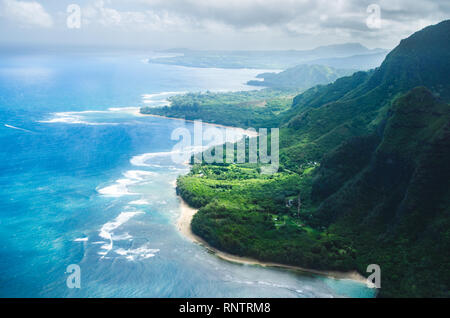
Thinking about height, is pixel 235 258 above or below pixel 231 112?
below

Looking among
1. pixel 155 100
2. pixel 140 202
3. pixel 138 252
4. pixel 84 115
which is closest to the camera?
pixel 138 252

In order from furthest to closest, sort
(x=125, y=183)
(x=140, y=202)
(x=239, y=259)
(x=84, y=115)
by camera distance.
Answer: (x=84, y=115) < (x=125, y=183) < (x=140, y=202) < (x=239, y=259)

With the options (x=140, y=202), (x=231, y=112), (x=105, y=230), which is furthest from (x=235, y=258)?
(x=231, y=112)

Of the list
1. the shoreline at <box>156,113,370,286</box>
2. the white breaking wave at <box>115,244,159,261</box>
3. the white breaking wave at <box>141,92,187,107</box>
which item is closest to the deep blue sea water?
the white breaking wave at <box>115,244,159,261</box>

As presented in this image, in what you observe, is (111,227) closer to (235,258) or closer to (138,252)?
(138,252)

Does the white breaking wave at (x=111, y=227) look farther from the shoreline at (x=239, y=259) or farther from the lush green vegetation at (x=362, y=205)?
the lush green vegetation at (x=362, y=205)

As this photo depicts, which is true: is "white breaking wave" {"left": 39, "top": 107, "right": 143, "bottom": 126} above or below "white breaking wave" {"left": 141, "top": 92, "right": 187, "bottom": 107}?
below

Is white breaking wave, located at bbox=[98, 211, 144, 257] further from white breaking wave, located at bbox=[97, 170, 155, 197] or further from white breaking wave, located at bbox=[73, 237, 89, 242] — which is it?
white breaking wave, located at bbox=[97, 170, 155, 197]

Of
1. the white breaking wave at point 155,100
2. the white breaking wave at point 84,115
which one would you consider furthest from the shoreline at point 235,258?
the white breaking wave at point 155,100

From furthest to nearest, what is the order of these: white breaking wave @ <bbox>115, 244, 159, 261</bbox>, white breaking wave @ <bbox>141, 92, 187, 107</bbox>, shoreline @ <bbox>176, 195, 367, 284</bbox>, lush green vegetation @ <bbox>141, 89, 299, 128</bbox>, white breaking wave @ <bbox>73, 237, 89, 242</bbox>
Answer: white breaking wave @ <bbox>141, 92, 187, 107</bbox>
lush green vegetation @ <bbox>141, 89, 299, 128</bbox>
white breaking wave @ <bbox>73, 237, 89, 242</bbox>
white breaking wave @ <bbox>115, 244, 159, 261</bbox>
shoreline @ <bbox>176, 195, 367, 284</bbox>

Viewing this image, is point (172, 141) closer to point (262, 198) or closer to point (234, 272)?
point (262, 198)
